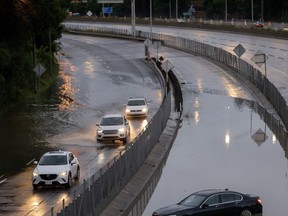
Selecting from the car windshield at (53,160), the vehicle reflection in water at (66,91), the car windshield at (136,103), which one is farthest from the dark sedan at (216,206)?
the vehicle reflection in water at (66,91)

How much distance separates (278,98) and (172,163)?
16943mm

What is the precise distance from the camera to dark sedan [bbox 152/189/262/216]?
2512 centimetres

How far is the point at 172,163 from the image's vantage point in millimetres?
38906

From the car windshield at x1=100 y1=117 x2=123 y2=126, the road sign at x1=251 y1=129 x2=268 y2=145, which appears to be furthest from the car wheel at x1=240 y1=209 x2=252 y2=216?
the car windshield at x1=100 y1=117 x2=123 y2=126

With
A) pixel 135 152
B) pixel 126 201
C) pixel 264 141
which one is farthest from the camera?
pixel 264 141

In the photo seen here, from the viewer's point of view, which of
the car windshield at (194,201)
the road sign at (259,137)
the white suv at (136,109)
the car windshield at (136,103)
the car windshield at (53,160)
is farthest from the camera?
the car windshield at (136,103)

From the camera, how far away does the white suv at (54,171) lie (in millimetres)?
32156

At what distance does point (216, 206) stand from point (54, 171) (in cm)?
907

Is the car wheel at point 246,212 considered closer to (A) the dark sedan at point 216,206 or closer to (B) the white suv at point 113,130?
(A) the dark sedan at point 216,206

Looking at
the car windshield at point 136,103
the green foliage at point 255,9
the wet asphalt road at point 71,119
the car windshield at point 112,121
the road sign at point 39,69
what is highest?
the green foliage at point 255,9

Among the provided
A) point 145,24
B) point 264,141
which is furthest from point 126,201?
point 145,24

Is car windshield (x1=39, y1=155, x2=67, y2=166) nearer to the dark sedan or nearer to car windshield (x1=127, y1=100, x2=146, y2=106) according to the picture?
the dark sedan

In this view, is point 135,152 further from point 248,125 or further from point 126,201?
point 248,125

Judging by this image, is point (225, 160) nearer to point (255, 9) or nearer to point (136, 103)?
point (136, 103)
